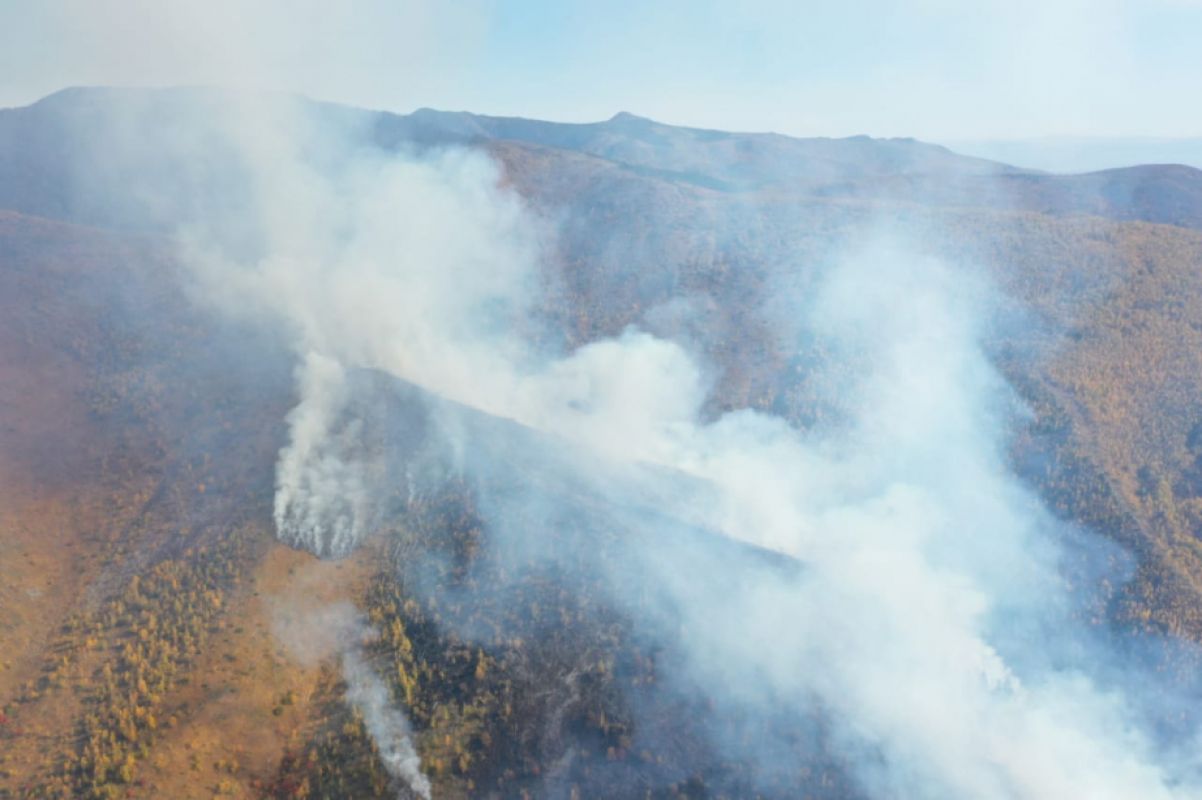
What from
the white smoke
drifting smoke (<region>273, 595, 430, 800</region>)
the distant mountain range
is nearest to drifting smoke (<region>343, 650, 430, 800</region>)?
drifting smoke (<region>273, 595, 430, 800</region>)

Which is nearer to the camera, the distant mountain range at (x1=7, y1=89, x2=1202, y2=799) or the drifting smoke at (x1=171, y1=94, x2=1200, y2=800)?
the distant mountain range at (x1=7, y1=89, x2=1202, y2=799)

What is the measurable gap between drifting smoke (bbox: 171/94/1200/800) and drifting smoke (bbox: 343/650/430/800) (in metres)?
0.09

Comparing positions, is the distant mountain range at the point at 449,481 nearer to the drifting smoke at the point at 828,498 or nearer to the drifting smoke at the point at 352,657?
the drifting smoke at the point at 352,657

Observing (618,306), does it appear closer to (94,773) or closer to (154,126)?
(94,773)

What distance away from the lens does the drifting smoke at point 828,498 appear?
88.0ft

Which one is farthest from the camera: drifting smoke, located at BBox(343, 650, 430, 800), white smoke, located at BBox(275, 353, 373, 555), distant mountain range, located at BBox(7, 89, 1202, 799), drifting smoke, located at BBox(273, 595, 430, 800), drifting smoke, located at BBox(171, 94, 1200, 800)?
white smoke, located at BBox(275, 353, 373, 555)

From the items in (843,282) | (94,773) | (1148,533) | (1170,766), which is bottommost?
(94,773)

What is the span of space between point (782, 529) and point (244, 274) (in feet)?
168

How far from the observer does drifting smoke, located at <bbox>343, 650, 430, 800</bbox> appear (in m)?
25.7

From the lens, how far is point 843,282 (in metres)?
63.2

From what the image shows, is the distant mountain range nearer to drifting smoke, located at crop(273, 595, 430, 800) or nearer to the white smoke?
drifting smoke, located at crop(273, 595, 430, 800)

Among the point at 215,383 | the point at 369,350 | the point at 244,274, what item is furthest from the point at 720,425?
the point at 244,274

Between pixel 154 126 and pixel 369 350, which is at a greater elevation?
pixel 154 126

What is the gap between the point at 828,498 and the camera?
129 ft
